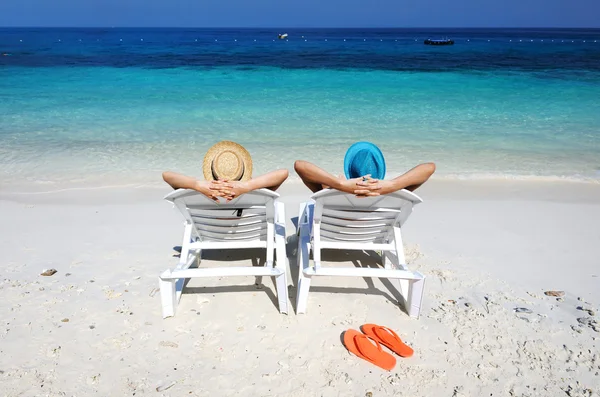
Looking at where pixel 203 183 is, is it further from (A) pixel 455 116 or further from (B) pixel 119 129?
(A) pixel 455 116

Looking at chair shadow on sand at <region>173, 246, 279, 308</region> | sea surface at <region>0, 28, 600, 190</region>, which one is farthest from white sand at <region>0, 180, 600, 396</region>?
sea surface at <region>0, 28, 600, 190</region>

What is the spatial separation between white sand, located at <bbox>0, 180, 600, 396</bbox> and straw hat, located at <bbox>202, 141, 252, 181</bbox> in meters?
1.04

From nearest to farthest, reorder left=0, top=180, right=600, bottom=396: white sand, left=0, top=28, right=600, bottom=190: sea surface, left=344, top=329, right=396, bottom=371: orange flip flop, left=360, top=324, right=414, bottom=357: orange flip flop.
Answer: left=0, top=180, right=600, bottom=396: white sand < left=344, top=329, right=396, bottom=371: orange flip flop < left=360, top=324, right=414, bottom=357: orange flip flop < left=0, top=28, right=600, bottom=190: sea surface

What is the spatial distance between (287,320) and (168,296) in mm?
933

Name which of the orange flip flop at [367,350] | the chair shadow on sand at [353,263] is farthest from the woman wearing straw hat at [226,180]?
the orange flip flop at [367,350]

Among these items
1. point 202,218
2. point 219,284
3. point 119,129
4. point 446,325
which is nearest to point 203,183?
point 202,218

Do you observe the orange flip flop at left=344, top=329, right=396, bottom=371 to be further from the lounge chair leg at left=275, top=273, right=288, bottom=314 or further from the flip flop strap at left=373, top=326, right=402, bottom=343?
the lounge chair leg at left=275, top=273, right=288, bottom=314

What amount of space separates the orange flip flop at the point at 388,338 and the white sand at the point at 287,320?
8 centimetres

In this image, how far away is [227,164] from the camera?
3.80 metres

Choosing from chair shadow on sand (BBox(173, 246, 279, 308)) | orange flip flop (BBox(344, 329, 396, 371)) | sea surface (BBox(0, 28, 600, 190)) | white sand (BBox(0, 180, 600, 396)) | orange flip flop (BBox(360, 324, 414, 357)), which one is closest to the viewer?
white sand (BBox(0, 180, 600, 396))

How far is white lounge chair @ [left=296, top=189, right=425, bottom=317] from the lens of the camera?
3633mm

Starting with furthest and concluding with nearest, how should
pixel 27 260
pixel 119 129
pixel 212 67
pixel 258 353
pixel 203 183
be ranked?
1. pixel 212 67
2. pixel 119 129
3. pixel 27 260
4. pixel 203 183
5. pixel 258 353

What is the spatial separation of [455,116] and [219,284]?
10.5m

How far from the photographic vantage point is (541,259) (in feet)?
15.7
